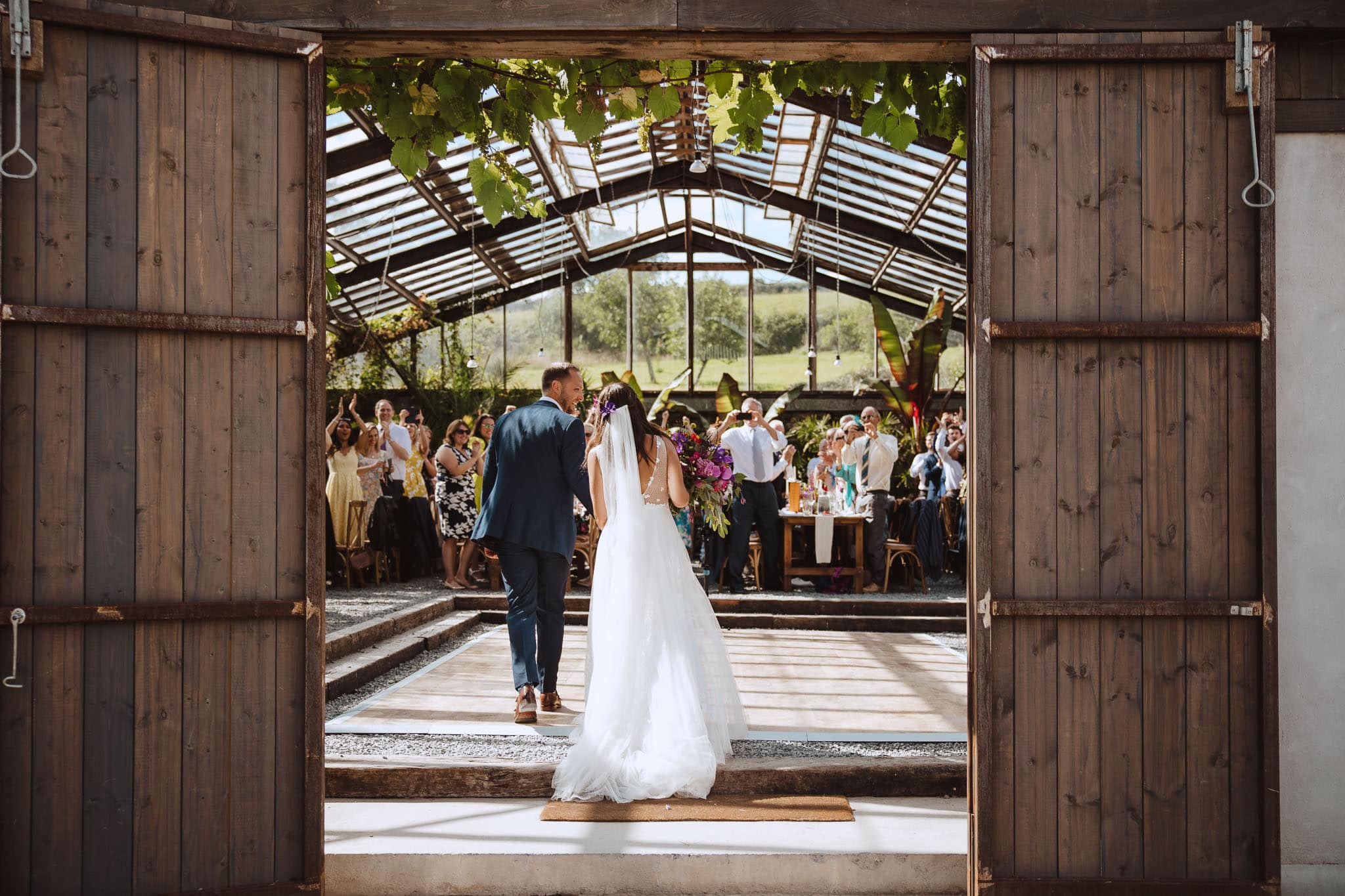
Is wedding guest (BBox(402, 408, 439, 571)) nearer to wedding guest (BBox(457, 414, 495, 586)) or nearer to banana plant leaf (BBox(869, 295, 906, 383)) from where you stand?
wedding guest (BBox(457, 414, 495, 586))

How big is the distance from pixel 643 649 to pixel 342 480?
6.10m

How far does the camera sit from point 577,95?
414cm

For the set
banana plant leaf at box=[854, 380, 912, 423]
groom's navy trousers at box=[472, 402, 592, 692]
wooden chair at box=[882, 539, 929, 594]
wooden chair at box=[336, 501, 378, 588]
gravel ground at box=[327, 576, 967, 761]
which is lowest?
gravel ground at box=[327, 576, 967, 761]

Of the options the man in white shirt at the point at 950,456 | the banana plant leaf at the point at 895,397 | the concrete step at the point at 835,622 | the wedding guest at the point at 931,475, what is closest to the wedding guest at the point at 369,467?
Result: the concrete step at the point at 835,622

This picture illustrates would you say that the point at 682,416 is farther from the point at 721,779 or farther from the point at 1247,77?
the point at 1247,77

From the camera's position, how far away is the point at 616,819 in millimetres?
3775

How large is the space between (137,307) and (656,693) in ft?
7.90

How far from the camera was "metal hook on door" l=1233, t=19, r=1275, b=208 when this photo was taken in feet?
10.3

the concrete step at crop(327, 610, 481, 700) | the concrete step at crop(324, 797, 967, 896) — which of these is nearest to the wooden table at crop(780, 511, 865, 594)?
the concrete step at crop(327, 610, 481, 700)

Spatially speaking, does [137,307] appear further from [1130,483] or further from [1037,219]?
[1130,483]

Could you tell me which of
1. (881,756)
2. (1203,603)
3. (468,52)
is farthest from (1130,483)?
(468,52)

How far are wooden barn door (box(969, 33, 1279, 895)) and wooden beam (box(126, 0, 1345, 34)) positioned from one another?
7 centimetres

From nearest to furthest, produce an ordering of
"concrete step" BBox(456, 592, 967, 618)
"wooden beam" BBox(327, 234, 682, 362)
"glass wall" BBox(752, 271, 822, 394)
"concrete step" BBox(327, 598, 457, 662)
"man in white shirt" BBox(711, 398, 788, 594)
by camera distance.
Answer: "concrete step" BBox(327, 598, 457, 662) < "concrete step" BBox(456, 592, 967, 618) < "man in white shirt" BBox(711, 398, 788, 594) < "wooden beam" BBox(327, 234, 682, 362) < "glass wall" BBox(752, 271, 822, 394)

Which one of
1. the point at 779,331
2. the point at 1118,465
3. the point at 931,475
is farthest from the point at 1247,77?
the point at 779,331
